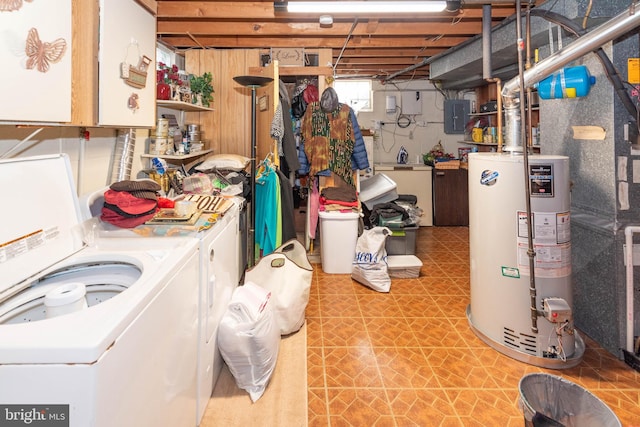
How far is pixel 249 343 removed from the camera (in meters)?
1.89

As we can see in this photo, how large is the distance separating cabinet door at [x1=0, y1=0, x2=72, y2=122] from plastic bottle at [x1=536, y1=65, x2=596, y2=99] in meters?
2.54

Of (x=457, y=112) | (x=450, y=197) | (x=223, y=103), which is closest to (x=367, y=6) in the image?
(x=223, y=103)

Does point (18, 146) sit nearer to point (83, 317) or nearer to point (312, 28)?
point (83, 317)

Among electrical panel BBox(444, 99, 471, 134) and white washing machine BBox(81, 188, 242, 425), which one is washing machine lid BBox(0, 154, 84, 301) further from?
electrical panel BBox(444, 99, 471, 134)

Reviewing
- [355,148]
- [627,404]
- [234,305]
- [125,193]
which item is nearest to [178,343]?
[234,305]

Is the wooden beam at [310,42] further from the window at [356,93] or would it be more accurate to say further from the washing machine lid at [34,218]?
the washing machine lid at [34,218]

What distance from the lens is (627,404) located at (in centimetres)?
185

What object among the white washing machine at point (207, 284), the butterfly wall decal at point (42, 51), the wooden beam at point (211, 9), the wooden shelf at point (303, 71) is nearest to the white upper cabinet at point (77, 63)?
the butterfly wall decal at point (42, 51)

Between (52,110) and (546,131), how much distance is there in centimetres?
310

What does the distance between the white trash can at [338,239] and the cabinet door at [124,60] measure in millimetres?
1987

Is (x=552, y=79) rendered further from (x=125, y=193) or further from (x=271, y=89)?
(x=125, y=193)

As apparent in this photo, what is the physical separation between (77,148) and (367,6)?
1.99 metres

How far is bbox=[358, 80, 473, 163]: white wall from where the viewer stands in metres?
6.49

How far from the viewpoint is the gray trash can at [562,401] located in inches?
59.0
